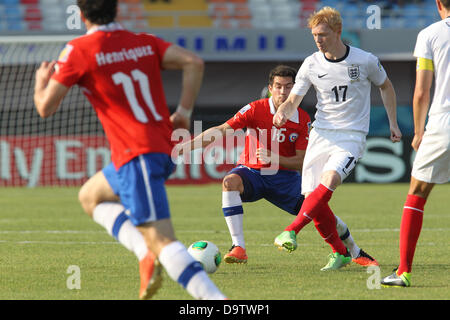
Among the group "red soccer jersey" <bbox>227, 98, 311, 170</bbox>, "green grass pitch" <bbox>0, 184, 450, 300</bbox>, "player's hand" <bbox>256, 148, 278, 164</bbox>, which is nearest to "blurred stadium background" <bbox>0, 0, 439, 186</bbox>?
"green grass pitch" <bbox>0, 184, 450, 300</bbox>

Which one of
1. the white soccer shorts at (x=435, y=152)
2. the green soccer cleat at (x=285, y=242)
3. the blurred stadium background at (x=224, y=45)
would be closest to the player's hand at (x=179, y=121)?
the green soccer cleat at (x=285, y=242)

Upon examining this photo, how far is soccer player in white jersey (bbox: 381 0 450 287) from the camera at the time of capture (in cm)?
566

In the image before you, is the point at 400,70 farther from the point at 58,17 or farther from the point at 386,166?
the point at 58,17

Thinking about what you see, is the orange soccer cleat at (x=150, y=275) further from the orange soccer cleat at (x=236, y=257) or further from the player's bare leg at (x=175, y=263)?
the orange soccer cleat at (x=236, y=257)

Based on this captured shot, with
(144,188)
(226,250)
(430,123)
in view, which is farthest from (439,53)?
(226,250)

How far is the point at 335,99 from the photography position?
693 centimetres

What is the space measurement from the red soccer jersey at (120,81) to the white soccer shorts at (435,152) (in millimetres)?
2009

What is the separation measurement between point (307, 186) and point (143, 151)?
102 inches

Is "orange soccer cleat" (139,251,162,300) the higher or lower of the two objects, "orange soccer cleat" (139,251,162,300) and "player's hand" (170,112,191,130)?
the lower

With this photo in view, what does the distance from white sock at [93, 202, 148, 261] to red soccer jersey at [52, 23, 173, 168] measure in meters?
0.49

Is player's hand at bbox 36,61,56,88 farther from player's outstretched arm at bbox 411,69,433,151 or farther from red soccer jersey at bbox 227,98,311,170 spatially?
red soccer jersey at bbox 227,98,311,170

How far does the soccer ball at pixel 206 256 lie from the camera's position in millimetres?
6758
